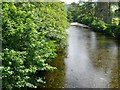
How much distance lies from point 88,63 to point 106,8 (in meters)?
28.3

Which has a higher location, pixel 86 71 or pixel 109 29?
pixel 86 71

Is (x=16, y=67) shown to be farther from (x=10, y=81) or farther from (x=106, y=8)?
(x=106, y=8)

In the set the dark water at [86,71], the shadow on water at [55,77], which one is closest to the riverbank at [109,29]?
the dark water at [86,71]

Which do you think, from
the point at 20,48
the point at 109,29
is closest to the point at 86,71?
the point at 20,48

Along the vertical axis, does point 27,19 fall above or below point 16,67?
above

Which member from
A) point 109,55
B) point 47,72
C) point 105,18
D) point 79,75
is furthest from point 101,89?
point 105,18

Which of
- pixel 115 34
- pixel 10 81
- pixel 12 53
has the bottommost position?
pixel 115 34

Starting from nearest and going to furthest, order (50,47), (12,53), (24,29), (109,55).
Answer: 1. (12,53)
2. (24,29)
3. (50,47)
4. (109,55)

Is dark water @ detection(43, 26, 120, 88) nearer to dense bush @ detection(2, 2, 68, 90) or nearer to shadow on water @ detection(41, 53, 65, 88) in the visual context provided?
shadow on water @ detection(41, 53, 65, 88)

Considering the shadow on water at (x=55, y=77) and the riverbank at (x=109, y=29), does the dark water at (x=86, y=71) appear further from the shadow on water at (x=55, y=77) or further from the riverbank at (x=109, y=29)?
the riverbank at (x=109, y=29)

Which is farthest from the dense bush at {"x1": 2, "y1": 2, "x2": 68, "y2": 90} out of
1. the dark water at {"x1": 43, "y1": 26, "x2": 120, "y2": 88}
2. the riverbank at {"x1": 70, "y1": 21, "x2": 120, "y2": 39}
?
the riverbank at {"x1": 70, "y1": 21, "x2": 120, "y2": 39}

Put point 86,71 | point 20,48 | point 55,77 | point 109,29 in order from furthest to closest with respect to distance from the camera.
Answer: point 109,29
point 86,71
point 55,77
point 20,48

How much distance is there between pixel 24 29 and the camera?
9984mm

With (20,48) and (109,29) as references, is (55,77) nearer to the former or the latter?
(20,48)
